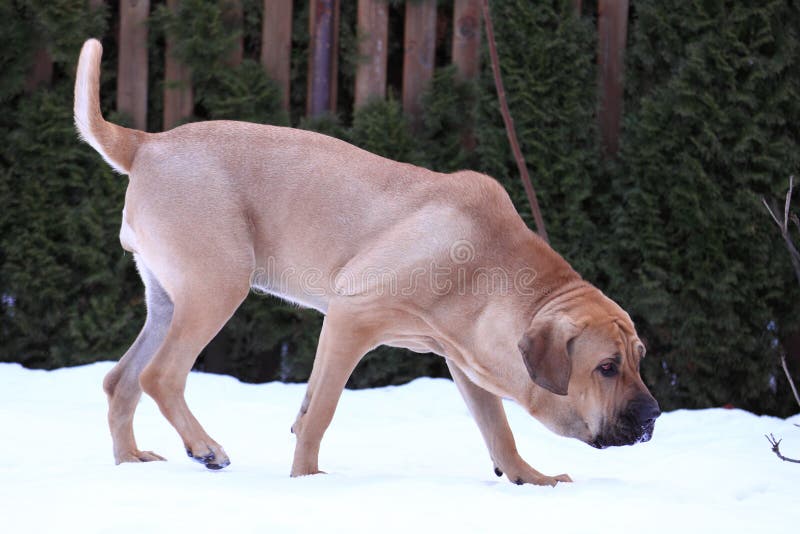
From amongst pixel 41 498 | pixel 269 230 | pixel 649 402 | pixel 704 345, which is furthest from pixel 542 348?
pixel 704 345

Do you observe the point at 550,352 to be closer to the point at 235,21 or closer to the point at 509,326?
the point at 509,326

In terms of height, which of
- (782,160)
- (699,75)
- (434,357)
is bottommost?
(434,357)

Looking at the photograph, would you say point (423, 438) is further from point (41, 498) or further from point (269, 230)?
point (41, 498)

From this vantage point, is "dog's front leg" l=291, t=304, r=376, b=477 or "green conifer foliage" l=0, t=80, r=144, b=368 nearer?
"dog's front leg" l=291, t=304, r=376, b=477

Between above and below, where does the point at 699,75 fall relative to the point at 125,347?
above

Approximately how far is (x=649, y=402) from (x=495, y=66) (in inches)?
83.7

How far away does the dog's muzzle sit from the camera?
349cm

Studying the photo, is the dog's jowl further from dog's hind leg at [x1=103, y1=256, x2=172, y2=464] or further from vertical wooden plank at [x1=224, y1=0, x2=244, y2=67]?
vertical wooden plank at [x1=224, y1=0, x2=244, y2=67]

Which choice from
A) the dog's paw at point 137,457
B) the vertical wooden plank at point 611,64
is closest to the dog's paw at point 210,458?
the dog's paw at point 137,457

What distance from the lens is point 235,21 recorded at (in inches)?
257

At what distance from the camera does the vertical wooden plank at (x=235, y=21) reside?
21.1ft

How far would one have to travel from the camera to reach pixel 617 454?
485 cm

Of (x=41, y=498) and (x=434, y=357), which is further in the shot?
(x=434, y=357)

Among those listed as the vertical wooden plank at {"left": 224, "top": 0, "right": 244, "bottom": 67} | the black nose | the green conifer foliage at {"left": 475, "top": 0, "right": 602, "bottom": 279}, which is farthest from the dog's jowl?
the vertical wooden plank at {"left": 224, "top": 0, "right": 244, "bottom": 67}
